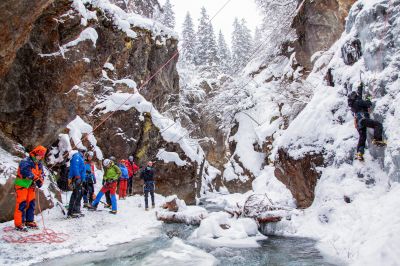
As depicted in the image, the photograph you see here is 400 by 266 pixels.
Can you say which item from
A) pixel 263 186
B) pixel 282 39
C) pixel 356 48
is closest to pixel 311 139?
pixel 356 48

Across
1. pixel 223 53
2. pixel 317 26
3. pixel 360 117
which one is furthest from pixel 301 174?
pixel 223 53

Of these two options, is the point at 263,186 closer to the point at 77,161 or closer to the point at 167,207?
the point at 167,207

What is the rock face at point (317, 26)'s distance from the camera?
18859mm

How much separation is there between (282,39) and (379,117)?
1723cm

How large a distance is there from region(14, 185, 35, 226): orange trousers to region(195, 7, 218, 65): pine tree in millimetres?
39943

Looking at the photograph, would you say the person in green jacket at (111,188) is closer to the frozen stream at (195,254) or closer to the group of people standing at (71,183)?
the group of people standing at (71,183)

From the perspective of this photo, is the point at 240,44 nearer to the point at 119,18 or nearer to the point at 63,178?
the point at 119,18

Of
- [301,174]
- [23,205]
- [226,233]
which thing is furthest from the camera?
[301,174]

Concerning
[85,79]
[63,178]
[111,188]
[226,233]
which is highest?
[85,79]

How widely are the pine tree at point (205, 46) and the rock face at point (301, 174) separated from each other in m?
36.2

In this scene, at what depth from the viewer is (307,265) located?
5781mm

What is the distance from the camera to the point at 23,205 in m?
7.57

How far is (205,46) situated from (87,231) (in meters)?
42.1

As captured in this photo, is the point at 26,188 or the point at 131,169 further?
the point at 131,169
